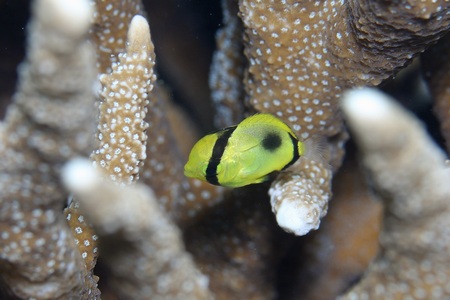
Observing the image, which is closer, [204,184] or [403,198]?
[403,198]

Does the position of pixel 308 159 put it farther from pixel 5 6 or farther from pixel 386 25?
pixel 5 6

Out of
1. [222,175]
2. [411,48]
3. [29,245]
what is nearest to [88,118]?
[29,245]

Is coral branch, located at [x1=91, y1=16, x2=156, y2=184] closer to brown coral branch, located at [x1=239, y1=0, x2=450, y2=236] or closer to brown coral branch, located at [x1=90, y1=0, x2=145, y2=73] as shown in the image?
brown coral branch, located at [x1=90, y1=0, x2=145, y2=73]

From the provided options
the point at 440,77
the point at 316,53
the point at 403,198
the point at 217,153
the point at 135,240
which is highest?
the point at 316,53

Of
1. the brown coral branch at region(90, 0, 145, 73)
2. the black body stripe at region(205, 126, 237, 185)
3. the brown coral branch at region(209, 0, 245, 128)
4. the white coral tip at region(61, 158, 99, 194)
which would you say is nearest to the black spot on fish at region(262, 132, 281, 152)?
the black body stripe at region(205, 126, 237, 185)

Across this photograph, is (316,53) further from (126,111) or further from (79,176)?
(79,176)

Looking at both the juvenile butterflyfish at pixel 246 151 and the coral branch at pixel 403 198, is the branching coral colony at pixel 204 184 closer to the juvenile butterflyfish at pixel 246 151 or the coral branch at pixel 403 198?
the coral branch at pixel 403 198

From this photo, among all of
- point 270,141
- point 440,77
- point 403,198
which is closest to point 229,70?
point 270,141
